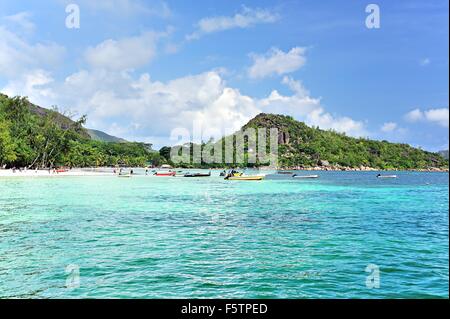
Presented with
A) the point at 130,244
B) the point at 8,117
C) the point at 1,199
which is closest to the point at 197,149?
the point at 8,117

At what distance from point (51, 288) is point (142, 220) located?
12.2 m

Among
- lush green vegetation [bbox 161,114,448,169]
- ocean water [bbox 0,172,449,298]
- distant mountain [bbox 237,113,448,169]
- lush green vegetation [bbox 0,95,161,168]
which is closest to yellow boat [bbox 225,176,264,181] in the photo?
lush green vegetation [bbox 0,95,161,168]

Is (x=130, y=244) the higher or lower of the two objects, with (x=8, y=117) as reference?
lower

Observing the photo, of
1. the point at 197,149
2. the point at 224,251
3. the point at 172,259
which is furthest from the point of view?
the point at 197,149

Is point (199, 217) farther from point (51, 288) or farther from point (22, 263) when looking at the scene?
point (51, 288)

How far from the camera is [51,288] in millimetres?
9617

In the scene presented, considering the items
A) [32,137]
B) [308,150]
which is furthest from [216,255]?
[308,150]

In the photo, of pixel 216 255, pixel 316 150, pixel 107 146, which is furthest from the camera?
pixel 316 150

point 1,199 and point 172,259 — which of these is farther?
point 1,199

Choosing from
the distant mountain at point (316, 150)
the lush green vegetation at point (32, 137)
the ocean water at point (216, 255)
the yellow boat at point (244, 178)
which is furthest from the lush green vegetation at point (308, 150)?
the ocean water at point (216, 255)

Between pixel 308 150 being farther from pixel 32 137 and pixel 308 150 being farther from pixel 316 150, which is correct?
pixel 32 137

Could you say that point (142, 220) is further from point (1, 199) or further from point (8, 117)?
point (8, 117)

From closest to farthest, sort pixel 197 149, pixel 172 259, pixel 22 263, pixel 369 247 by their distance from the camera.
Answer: pixel 22 263, pixel 172 259, pixel 369 247, pixel 197 149

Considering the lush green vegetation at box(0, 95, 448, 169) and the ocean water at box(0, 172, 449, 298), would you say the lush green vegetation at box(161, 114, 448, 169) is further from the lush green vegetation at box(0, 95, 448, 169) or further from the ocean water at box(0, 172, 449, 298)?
the ocean water at box(0, 172, 449, 298)
